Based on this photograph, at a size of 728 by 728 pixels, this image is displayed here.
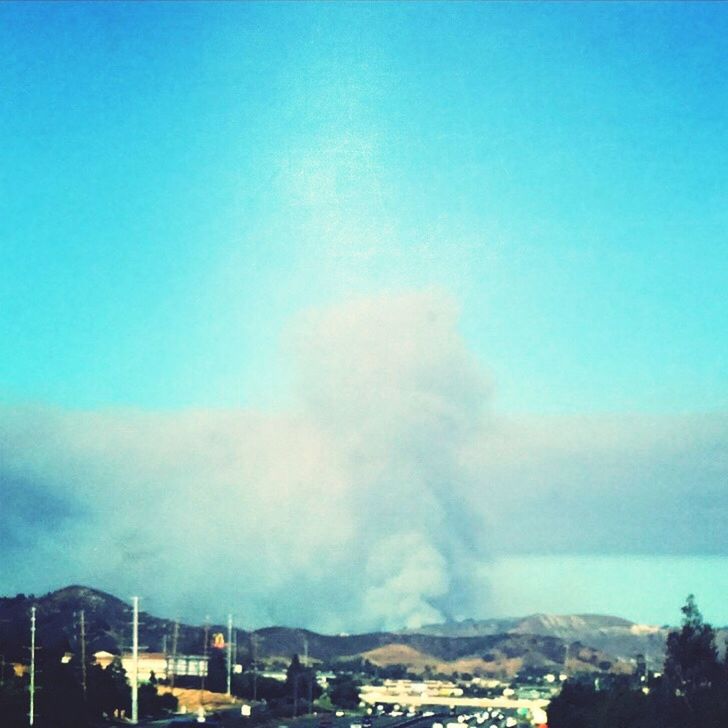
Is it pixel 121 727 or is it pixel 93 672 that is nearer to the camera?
pixel 121 727

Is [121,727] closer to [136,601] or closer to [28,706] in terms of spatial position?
[28,706]

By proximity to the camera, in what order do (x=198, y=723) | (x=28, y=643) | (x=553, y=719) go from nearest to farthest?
(x=198, y=723) → (x=553, y=719) → (x=28, y=643)

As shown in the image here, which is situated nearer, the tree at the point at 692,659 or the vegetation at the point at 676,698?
the vegetation at the point at 676,698

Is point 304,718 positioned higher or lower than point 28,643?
lower

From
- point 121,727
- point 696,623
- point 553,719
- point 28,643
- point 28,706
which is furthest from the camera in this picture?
point 28,643

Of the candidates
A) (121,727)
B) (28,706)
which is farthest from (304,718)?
(28,706)

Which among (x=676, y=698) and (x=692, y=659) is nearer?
(x=676, y=698)

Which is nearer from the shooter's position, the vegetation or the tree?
the vegetation
